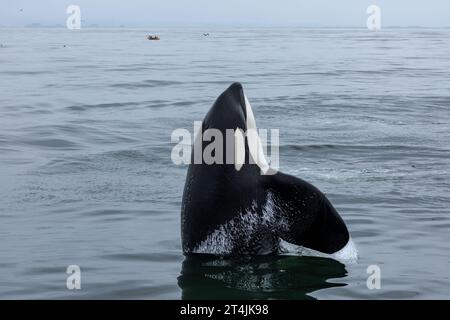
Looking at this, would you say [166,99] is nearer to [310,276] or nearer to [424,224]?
[424,224]

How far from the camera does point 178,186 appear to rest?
42.2 ft

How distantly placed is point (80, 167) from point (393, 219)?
5954mm

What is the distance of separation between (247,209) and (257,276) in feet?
2.42

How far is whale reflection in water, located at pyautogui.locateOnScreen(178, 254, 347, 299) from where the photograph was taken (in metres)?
7.83

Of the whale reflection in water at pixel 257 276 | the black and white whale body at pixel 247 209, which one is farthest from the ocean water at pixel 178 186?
the black and white whale body at pixel 247 209

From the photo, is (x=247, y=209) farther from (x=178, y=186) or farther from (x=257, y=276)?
(x=178, y=186)

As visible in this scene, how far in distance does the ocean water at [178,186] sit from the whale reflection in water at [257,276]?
21 millimetres

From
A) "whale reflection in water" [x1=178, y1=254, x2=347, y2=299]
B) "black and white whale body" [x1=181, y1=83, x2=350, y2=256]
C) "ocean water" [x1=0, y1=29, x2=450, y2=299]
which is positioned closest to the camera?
"whale reflection in water" [x1=178, y1=254, x2=347, y2=299]

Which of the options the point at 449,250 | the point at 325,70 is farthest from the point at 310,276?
the point at 325,70

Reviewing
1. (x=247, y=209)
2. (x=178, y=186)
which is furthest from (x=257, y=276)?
(x=178, y=186)

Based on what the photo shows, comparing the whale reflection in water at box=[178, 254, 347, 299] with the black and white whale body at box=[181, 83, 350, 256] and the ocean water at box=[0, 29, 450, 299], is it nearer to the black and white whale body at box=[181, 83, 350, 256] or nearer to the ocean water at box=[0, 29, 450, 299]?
the ocean water at box=[0, 29, 450, 299]

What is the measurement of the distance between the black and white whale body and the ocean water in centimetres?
27

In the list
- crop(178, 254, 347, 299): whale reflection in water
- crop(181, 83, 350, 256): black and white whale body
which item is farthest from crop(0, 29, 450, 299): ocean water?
crop(181, 83, 350, 256): black and white whale body

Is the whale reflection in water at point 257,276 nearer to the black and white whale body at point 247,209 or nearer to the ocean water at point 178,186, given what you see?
the ocean water at point 178,186
